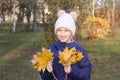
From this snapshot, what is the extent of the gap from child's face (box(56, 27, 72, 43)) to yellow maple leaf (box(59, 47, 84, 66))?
0.15m

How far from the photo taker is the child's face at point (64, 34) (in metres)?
3.51

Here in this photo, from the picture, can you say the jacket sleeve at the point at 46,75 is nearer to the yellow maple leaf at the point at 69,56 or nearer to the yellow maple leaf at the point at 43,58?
the yellow maple leaf at the point at 43,58

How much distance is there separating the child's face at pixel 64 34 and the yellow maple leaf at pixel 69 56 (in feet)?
0.50

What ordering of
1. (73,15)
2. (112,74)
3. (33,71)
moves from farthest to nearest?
(33,71) → (112,74) → (73,15)

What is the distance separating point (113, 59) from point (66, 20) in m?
Result: 11.0

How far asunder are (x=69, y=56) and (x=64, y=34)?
275mm

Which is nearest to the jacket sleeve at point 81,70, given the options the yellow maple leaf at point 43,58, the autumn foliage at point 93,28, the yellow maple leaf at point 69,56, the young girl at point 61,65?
the young girl at point 61,65

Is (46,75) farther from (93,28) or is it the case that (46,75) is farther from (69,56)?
(93,28)

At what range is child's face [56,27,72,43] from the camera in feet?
11.5

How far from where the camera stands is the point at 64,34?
351cm

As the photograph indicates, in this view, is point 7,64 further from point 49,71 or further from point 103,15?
point 103,15

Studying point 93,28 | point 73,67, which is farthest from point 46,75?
point 93,28

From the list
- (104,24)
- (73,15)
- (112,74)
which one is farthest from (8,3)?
(73,15)

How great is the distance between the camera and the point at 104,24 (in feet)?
87.2
